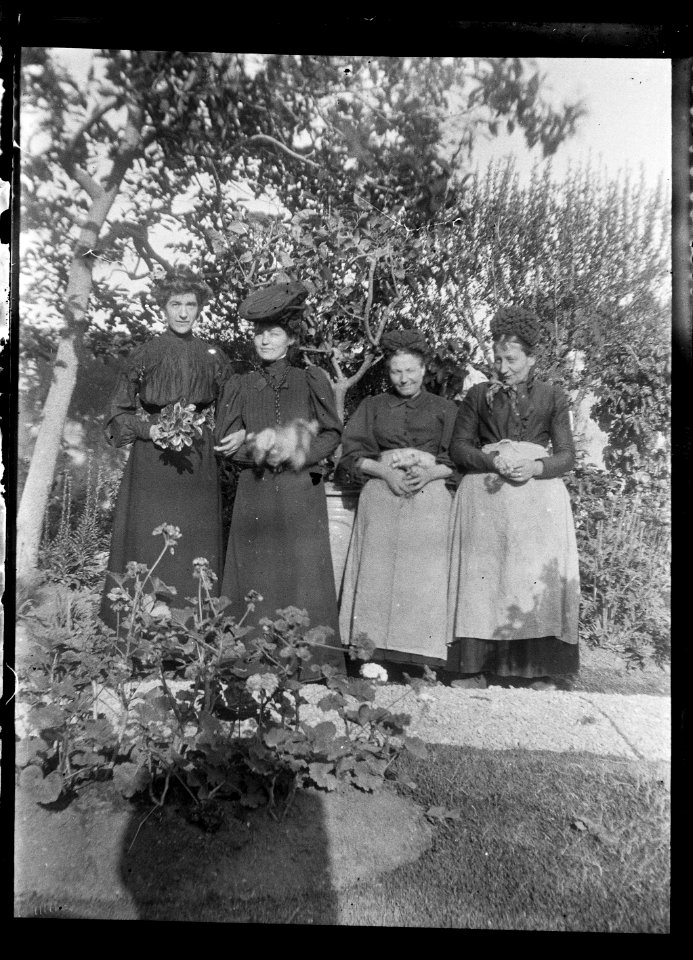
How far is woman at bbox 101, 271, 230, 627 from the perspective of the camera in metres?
3.08

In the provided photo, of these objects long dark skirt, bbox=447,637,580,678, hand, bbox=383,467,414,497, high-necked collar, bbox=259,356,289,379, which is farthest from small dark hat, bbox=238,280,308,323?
long dark skirt, bbox=447,637,580,678

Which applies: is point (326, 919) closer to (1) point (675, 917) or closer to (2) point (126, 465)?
(1) point (675, 917)

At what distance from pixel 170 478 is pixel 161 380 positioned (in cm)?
44

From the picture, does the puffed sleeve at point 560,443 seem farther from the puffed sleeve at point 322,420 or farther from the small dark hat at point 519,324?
the puffed sleeve at point 322,420

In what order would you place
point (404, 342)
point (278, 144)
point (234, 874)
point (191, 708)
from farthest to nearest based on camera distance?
point (404, 342), point (278, 144), point (191, 708), point (234, 874)

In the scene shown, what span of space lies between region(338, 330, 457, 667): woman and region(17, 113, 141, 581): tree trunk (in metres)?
1.25

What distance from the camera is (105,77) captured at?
2922 millimetres

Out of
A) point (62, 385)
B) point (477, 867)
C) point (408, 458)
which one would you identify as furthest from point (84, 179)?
point (477, 867)

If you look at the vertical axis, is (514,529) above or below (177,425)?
below

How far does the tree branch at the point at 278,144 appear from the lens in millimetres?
2967

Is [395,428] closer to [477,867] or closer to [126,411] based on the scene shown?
[126,411]

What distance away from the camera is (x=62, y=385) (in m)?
3.03

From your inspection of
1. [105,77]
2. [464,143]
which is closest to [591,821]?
[464,143]

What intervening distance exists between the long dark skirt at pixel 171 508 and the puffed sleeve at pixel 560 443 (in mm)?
1472
